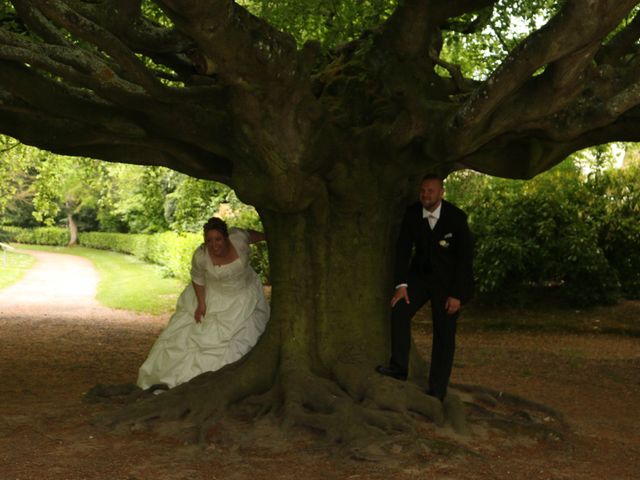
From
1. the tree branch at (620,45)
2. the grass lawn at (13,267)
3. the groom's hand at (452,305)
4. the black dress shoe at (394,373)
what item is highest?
the tree branch at (620,45)

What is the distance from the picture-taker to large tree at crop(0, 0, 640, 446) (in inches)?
262

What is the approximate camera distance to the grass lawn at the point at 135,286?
22047mm

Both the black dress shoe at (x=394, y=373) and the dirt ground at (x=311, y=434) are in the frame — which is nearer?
the dirt ground at (x=311, y=434)

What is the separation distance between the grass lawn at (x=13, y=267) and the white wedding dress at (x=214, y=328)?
20.4 metres

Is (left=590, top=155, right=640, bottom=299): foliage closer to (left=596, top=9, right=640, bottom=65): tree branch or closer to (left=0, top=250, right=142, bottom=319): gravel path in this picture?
(left=596, top=9, right=640, bottom=65): tree branch

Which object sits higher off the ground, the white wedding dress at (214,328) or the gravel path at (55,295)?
the white wedding dress at (214,328)

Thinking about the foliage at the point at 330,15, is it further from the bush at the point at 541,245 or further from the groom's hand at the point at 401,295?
the bush at the point at 541,245

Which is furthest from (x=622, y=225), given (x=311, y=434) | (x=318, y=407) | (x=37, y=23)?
(x=37, y=23)

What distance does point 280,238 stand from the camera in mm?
8078

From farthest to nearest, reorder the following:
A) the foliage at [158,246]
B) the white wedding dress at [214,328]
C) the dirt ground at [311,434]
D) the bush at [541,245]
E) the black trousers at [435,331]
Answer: the foliage at [158,246]
the bush at [541,245]
the white wedding dress at [214,328]
the black trousers at [435,331]
the dirt ground at [311,434]

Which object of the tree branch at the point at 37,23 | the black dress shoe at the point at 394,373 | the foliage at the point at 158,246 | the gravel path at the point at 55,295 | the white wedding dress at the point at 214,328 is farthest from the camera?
the foliage at the point at 158,246

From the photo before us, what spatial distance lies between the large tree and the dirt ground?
1.49 feet

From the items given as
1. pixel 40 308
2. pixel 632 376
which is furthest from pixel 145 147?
pixel 40 308

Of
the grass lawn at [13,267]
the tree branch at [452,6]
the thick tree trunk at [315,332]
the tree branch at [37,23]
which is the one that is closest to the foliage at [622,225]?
the tree branch at [452,6]
